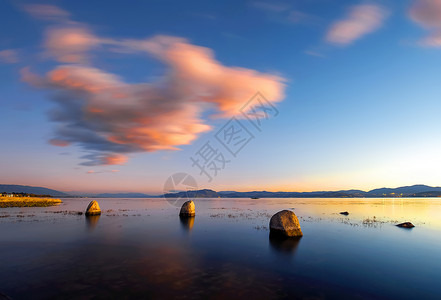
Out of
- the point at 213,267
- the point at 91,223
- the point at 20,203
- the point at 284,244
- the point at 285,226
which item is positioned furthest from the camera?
the point at 20,203

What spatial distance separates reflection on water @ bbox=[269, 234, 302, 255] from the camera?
21486mm

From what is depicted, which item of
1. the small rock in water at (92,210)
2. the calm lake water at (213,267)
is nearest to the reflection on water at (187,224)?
the calm lake water at (213,267)

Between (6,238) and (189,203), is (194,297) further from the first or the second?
(189,203)

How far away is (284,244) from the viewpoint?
23828 mm

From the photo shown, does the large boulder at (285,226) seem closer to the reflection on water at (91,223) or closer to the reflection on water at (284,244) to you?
the reflection on water at (284,244)

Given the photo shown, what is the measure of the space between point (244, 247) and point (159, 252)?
7834 mm

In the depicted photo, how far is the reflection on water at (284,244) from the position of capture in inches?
846

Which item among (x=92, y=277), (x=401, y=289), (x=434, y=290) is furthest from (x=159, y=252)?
(x=434, y=290)

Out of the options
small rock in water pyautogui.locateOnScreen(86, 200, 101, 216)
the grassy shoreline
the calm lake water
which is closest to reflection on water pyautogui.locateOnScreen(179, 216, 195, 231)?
the calm lake water

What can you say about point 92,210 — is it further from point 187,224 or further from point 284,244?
point 284,244

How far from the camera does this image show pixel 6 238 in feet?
80.6

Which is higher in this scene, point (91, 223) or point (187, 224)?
point (91, 223)

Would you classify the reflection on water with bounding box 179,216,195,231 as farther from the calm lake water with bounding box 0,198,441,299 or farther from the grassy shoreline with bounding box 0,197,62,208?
the grassy shoreline with bounding box 0,197,62,208

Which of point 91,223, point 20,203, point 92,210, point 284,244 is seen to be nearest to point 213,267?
point 284,244
